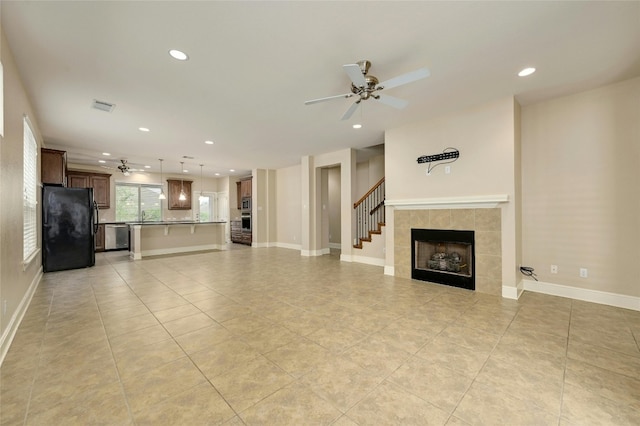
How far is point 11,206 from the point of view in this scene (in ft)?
8.57

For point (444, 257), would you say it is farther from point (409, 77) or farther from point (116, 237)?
point (116, 237)

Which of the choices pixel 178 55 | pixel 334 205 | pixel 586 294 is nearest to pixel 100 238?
pixel 334 205

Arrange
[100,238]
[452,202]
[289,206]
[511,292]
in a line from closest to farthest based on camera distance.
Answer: [511,292] < [452,202] < [100,238] < [289,206]

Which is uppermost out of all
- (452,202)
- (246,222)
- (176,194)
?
(176,194)

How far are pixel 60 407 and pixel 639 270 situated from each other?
18.7 ft

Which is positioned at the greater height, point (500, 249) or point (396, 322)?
point (500, 249)

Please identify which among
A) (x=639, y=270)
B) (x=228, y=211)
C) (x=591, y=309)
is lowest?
(x=591, y=309)

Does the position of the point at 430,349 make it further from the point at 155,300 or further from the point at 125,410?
the point at 155,300

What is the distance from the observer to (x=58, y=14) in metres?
2.11

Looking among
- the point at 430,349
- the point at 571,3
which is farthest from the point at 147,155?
the point at 571,3

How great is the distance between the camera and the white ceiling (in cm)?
209

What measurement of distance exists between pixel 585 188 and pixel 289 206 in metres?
7.27

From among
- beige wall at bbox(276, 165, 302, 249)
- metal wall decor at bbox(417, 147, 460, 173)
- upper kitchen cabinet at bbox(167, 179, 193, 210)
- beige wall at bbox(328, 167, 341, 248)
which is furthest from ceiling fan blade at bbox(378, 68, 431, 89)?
upper kitchen cabinet at bbox(167, 179, 193, 210)

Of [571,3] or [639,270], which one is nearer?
[571,3]
